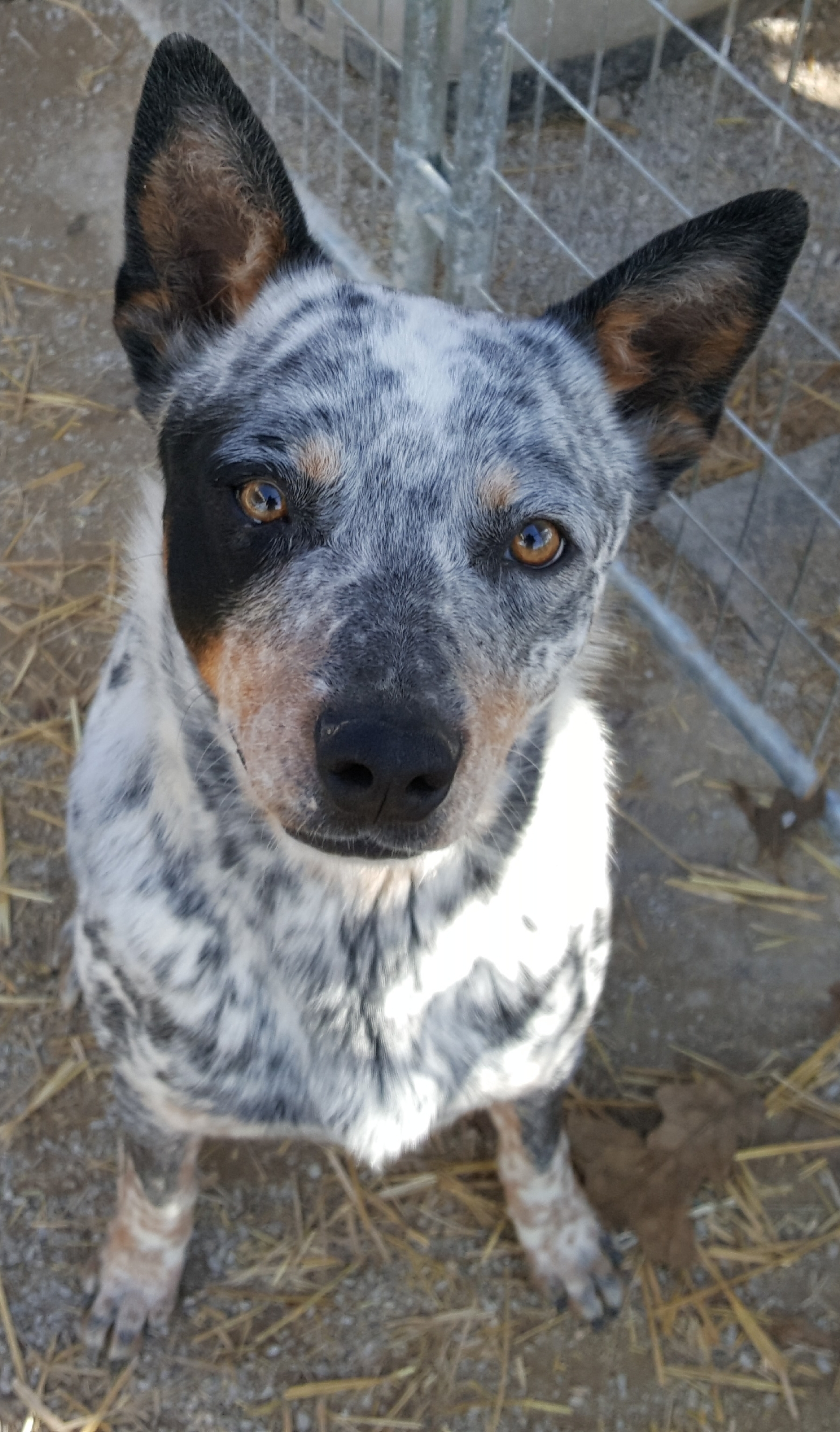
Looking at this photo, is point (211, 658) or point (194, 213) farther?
point (194, 213)

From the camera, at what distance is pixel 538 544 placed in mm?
1928

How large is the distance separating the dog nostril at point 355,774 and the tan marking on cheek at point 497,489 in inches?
18.5

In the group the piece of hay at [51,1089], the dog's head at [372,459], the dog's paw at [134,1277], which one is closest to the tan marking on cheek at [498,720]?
the dog's head at [372,459]

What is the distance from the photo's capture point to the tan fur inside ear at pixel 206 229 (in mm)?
1931

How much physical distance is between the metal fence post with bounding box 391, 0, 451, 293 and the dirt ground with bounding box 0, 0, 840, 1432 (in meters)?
1.17

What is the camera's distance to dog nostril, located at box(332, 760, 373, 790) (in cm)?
161

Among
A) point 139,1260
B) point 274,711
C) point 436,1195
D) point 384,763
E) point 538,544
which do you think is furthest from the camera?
point 436,1195

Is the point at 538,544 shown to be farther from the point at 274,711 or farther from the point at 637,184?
the point at 637,184

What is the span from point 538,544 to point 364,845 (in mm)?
519

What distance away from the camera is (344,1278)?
2783mm

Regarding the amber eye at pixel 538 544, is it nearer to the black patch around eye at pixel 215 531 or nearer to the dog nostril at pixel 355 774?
the black patch around eye at pixel 215 531

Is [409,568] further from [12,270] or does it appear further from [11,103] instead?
[11,103]

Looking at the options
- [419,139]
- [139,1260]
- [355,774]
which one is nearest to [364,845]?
[355,774]

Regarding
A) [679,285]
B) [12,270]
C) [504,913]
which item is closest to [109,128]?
[12,270]
